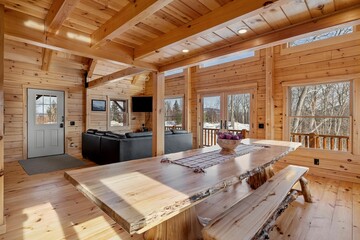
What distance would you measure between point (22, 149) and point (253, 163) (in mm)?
5986

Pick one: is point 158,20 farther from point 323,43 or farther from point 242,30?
point 323,43

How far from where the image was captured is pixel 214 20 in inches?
73.9

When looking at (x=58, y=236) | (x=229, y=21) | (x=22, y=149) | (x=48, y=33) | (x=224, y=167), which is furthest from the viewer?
(x=22, y=149)

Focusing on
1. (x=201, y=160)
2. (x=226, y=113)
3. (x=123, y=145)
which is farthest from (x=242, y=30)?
(x=226, y=113)

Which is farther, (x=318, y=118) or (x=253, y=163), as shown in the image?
(x=318, y=118)

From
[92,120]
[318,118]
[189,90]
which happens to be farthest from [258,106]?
[92,120]

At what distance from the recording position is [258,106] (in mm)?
4785

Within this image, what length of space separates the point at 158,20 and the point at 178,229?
6.69ft

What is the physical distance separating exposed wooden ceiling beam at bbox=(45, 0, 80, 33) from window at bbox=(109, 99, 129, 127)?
513 centimetres

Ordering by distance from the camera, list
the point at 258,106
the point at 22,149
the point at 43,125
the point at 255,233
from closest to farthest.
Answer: the point at 255,233, the point at 258,106, the point at 22,149, the point at 43,125

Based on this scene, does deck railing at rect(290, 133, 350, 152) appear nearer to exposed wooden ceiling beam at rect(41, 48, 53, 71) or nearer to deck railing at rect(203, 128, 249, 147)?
deck railing at rect(203, 128, 249, 147)

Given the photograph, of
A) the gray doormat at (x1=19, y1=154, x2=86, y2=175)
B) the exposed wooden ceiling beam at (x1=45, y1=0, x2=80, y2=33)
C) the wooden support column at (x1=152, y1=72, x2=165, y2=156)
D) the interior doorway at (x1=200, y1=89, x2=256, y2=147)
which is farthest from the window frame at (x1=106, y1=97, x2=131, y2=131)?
the exposed wooden ceiling beam at (x1=45, y1=0, x2=80, y2=33)

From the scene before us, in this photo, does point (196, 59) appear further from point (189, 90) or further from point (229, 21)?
point (189, 90)

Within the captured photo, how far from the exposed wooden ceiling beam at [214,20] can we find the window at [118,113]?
5019mm
